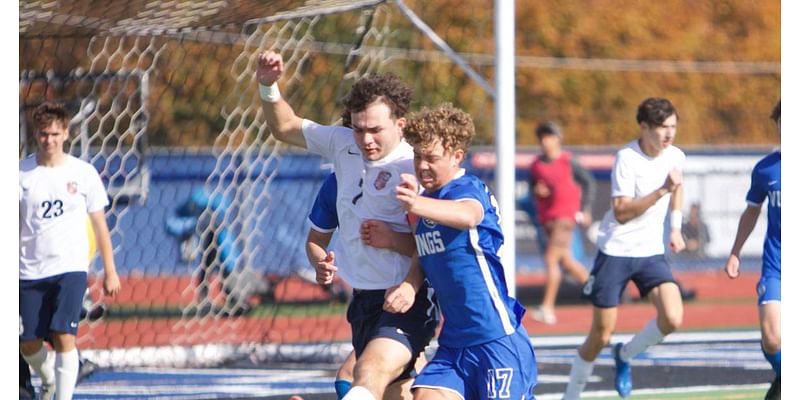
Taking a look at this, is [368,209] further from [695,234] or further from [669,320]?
[695,234]

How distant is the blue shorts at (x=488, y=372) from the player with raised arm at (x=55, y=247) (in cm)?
285

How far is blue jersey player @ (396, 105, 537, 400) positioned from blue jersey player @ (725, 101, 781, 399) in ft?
7.25

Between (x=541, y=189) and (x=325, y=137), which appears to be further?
(x=541, y=189)

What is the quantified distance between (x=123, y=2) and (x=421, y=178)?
2651 millimetres

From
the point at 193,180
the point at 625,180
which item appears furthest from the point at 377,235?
the point at 193,180

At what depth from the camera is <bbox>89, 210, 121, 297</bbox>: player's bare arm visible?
780 cm

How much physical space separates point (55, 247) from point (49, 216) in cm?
19

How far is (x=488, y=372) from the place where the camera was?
559cm

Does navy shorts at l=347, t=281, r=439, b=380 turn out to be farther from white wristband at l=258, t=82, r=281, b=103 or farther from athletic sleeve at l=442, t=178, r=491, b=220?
white wristband at l=258, t=82, r=281, b=103

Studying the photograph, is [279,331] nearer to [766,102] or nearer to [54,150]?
[54,150]

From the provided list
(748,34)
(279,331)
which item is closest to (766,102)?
(748,34)

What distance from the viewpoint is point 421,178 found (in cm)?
565

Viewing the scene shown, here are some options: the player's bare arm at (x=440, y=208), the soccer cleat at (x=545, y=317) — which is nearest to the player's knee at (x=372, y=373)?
the player's bare arm at (x=440, y=208)

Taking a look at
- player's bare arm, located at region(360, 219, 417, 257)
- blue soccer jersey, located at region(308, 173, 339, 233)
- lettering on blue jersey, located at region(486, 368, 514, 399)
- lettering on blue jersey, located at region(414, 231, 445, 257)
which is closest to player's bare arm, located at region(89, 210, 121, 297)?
blue soccer jersey, located at region(308, 173, 339, 233)
